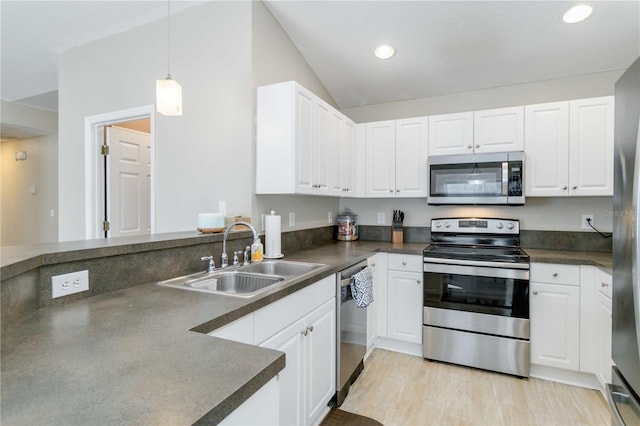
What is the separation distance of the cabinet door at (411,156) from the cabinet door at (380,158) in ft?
0.17

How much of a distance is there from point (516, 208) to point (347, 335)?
6.87 feet

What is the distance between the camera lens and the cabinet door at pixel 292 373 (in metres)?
1.49

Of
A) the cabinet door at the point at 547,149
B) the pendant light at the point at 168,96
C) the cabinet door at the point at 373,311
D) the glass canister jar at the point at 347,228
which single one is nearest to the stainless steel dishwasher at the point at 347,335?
the cabinet door at the point at 373,311

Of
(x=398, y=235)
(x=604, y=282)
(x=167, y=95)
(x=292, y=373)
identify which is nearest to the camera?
(x=292, y=373)

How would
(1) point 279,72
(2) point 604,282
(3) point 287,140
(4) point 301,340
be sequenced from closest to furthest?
(4) point 301,340 < (2) point 604,282 < (3) point 287,140 < (1) point 279,72

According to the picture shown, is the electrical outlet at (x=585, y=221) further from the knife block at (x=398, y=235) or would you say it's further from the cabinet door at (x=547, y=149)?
the knife block at (x=398, y=235)

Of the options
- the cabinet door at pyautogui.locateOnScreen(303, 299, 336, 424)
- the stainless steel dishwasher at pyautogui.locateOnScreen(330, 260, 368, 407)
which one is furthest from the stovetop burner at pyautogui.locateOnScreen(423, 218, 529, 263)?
the cabinet door at pyautogui.locateOnScreen(303, 299, 336, 424)

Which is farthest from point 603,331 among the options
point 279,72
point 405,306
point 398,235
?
point 279,72

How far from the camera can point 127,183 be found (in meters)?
3.28

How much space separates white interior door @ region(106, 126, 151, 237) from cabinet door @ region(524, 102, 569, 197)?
3.76 meters

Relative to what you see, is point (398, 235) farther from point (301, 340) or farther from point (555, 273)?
point (301, 340)

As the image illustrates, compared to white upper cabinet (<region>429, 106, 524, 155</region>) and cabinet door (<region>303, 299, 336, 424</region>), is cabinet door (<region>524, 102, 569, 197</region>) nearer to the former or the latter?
white upper cabinet (<region>429, 106, 524, 155</region>)

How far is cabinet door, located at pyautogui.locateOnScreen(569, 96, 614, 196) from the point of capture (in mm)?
2520

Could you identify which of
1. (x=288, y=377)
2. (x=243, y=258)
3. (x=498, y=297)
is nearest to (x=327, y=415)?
(x=288, y=377)
